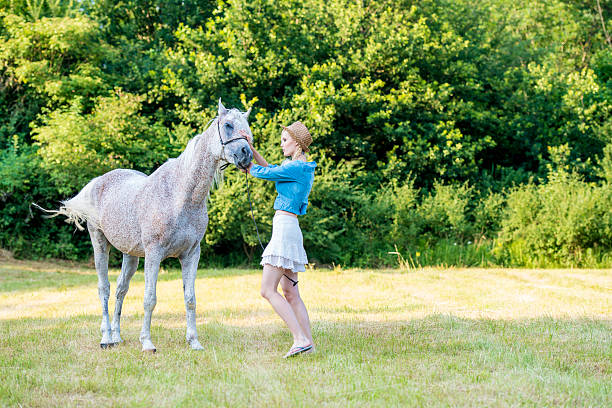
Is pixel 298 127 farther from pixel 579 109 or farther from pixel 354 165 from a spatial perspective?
pixel 579 109

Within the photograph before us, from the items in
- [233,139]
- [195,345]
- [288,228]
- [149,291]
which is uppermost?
[233,139]

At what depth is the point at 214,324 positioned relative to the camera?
288 inches

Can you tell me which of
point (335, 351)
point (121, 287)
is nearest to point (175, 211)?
point (121, 287)

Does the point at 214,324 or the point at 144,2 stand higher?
the point at 144,2

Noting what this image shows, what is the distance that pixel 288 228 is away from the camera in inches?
213

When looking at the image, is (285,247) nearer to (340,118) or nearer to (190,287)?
(190,287)

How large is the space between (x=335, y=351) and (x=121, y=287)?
97.7 inches

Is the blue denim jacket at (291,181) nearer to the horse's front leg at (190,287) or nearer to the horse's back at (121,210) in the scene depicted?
the horse's front leg at (190,287)

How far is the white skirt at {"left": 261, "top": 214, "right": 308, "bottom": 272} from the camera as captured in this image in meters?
5.34

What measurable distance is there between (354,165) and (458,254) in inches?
199

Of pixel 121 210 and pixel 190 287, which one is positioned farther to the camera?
pixel 121 210

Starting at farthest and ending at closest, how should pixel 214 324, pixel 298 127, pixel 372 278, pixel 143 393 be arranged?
pixel 372 278, pixel 214 324, pixel 298 127, pixel 143 393

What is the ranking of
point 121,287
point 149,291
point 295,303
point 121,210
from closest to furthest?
point 295,303 < point 149,291 < point 121,210 < point 121,287

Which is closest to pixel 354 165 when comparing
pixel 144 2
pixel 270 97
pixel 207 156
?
pixel 270 97
